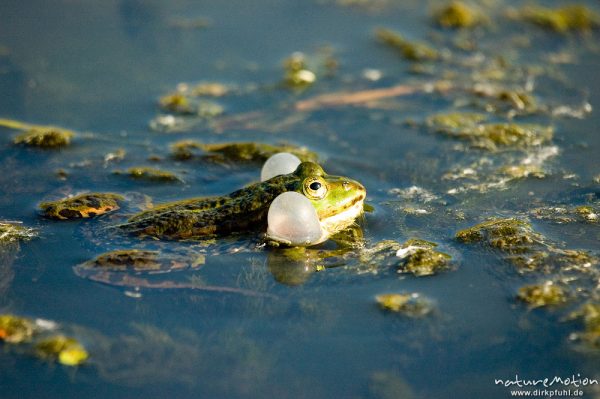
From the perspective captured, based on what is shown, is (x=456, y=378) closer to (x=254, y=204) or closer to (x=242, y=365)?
(x=242, y=365)

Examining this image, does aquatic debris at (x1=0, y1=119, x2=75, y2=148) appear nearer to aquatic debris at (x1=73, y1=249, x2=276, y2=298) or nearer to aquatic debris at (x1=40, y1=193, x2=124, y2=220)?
aquatic debris at (x1=40, y1=193, x2=124, y2=220)

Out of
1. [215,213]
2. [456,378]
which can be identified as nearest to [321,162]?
[215,213]

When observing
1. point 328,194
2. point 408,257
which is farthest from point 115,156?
point 408,257

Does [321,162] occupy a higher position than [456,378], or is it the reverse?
[321,162]

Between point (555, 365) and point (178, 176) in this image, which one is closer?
point (555, 365)

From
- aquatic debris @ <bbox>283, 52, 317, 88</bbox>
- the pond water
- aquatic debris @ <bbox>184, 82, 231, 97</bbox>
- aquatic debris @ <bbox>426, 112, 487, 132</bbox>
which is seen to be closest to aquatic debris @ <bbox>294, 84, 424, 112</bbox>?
the pond water

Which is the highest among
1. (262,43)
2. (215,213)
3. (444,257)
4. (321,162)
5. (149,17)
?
(149,17)

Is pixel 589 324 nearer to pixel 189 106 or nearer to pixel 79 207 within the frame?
pixel 79 207
